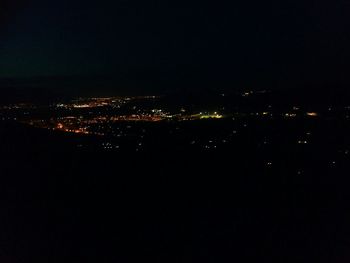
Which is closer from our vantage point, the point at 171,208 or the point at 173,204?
the point at 171,208

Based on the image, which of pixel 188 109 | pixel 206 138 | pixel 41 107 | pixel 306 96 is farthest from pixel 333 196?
pixel 41 107

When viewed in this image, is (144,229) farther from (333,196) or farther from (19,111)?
(19,111)

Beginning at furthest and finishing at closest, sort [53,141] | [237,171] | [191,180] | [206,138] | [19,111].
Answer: [19,111]
[206,138]
[53,141]
[237,171]
[191,180]

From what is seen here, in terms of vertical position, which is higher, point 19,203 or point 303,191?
point 19,203

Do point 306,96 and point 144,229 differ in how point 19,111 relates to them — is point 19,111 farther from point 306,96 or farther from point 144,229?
point 144,229

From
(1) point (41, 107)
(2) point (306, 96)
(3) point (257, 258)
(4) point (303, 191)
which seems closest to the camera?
(3) point (257, 258)

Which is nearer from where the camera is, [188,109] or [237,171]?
[237,171]
